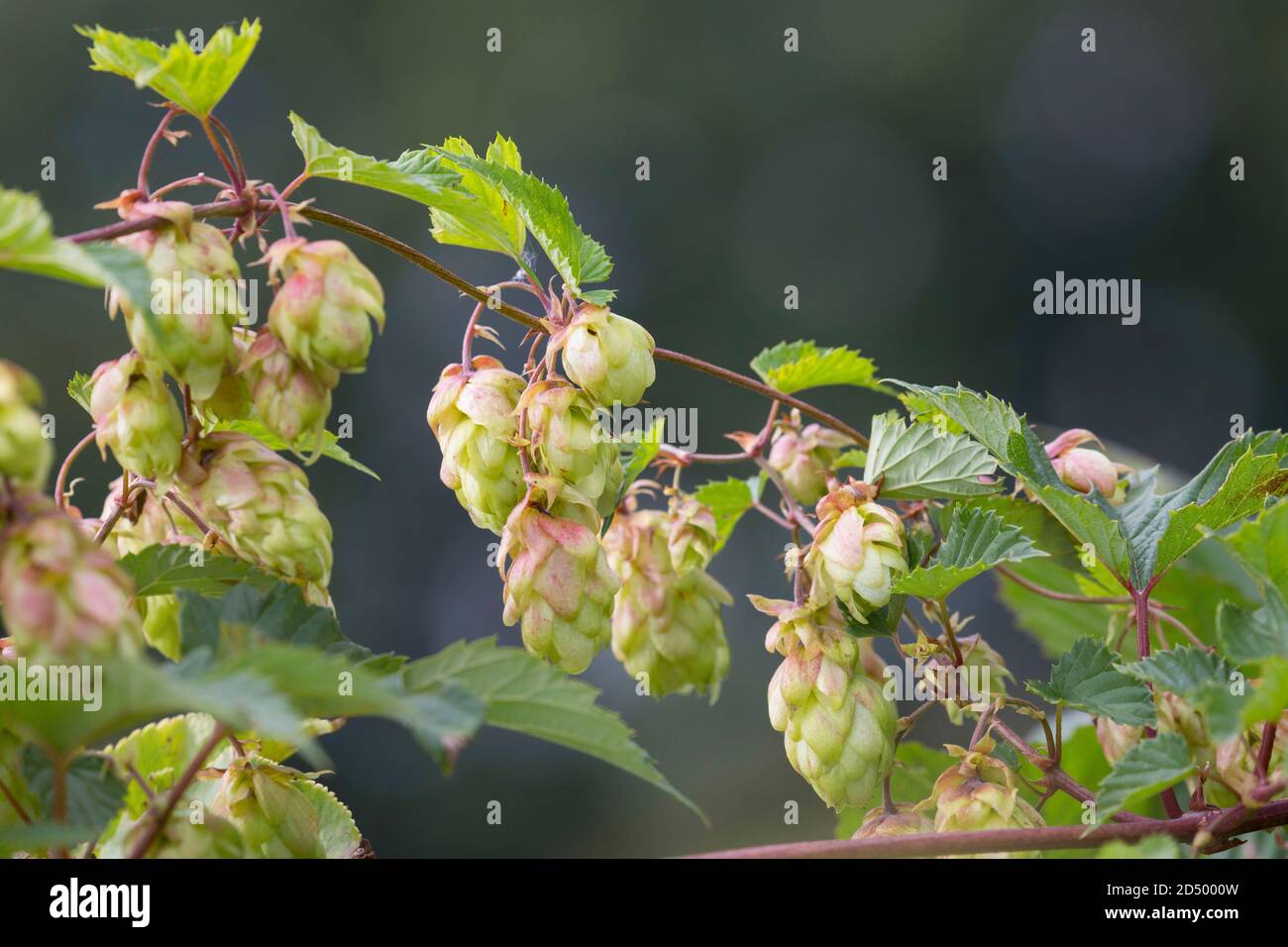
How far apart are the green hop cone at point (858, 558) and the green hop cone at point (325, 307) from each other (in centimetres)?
25

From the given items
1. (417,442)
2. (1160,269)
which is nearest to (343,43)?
(417,442)

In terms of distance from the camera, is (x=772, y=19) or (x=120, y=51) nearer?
(x=120, y=51)

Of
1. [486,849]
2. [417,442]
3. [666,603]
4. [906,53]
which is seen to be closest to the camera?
[666,603]

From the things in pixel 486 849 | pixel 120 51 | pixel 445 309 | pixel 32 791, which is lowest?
pixel 486 849

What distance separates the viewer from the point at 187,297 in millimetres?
507

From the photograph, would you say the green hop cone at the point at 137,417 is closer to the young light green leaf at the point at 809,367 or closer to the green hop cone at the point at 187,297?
the green hop cone at the point at 187,297

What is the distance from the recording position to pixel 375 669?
0.48 metres

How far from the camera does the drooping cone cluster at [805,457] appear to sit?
82cm

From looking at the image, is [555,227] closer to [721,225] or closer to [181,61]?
[181,61]

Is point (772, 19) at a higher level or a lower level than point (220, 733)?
higher

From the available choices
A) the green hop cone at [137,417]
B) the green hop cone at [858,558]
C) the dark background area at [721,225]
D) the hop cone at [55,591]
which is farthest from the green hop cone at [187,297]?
the dark background area at [721,225]

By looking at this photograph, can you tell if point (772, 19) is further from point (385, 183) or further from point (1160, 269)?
point (385, 183)

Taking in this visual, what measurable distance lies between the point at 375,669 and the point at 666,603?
339 millimetres

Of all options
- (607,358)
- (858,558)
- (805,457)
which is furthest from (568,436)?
(805,457)
